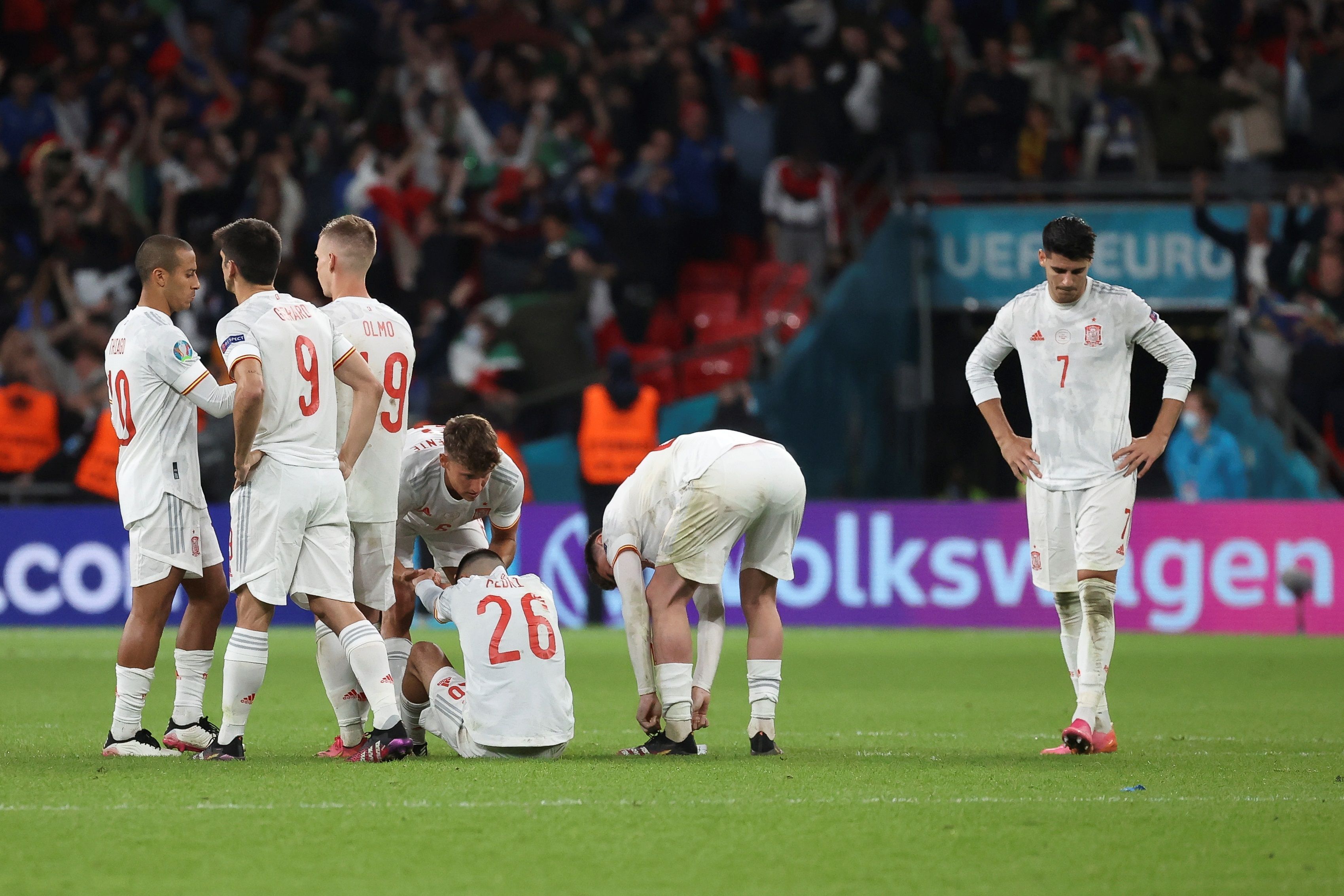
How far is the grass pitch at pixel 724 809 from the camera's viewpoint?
453 centimetres

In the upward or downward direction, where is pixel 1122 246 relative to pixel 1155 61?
downward

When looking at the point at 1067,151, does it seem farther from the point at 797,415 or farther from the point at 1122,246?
the point at 797,415

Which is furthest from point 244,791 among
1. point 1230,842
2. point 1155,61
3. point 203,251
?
point 1155,61

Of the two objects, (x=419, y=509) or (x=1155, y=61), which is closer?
(x=419, y=509)

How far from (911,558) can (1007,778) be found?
28.4 feet

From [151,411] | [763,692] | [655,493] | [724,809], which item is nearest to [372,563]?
[151,411]

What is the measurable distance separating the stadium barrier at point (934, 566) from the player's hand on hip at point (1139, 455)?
711cm

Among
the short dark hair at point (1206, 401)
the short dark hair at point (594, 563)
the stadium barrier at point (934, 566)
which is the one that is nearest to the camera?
the short dark hair at point (594, 563)

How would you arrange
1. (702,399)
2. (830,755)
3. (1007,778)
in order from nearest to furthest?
(1007,778), (830,755), (702,399)

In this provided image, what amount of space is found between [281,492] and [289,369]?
48 centimetres

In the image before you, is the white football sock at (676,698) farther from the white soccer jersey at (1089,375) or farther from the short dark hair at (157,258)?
the short dark hair at (157,258)

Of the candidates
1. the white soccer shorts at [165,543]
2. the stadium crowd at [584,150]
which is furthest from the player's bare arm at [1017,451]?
the stadium crowd at [584,150]

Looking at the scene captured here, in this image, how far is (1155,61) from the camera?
63.0 feet

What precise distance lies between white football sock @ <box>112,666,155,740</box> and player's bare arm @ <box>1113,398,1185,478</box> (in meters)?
4.05
